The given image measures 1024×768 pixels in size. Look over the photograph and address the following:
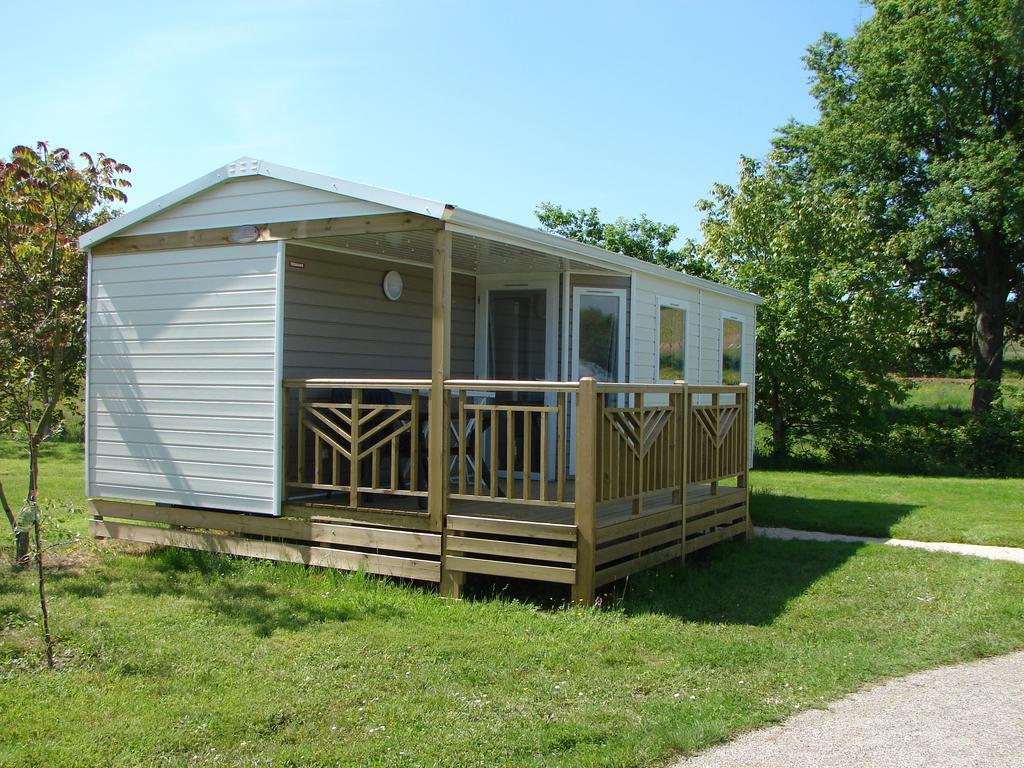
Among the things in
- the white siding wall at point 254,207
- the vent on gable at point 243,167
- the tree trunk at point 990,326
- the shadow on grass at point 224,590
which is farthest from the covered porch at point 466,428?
the tree trunk at point 990,326

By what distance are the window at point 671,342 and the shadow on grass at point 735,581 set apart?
1982mm

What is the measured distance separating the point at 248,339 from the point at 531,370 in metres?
2.98

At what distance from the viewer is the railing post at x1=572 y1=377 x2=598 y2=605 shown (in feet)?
19.1

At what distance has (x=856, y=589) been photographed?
6.64 m

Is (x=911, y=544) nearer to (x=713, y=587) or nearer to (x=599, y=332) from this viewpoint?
(x=713, y=587)

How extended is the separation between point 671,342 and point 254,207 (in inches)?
177

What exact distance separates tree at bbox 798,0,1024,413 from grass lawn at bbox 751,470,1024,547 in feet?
18.0

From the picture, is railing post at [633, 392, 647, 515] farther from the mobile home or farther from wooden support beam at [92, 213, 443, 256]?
wooden support beam at [92, 213, 443, 256]

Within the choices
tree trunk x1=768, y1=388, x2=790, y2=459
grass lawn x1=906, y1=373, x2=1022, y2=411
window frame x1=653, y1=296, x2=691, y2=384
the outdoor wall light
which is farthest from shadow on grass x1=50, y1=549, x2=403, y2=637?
grass lawn x1=906, y1=373, x2=1022, y2=411

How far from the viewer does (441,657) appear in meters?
4.88

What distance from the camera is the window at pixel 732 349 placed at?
36.2 feet

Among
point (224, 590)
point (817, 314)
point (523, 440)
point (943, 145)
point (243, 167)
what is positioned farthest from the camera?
point (943, 145)

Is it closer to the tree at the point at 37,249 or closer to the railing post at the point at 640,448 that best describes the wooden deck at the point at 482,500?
the railing post at the point at 640,448

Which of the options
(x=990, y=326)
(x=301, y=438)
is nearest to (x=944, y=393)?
(x=990, y=326)
